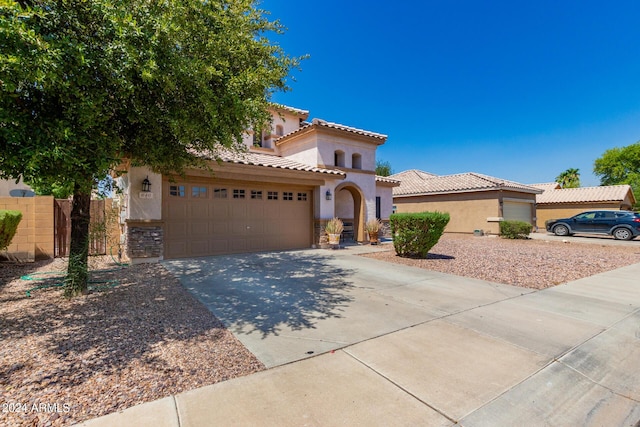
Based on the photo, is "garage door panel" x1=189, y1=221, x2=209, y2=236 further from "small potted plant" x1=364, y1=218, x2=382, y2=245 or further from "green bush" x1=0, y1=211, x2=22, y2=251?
"small potted plant" x1=364, y1=218, x2=382, y2=245

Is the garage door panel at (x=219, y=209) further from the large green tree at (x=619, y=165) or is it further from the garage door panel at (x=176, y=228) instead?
the large green tree at (x=619, y=165)

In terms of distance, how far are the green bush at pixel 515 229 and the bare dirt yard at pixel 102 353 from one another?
63.0 ft

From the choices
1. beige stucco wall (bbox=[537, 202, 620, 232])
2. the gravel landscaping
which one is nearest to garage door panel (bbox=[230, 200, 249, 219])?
the gravel landscaping

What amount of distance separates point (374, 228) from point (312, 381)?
39.0 ft

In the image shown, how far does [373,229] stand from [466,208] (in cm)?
1187

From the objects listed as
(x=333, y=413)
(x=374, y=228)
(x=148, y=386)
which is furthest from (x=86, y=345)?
(x=374, y=228)

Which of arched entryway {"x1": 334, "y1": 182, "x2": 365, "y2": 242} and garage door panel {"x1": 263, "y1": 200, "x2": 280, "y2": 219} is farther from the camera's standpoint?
arched entryway {"x1": 334, "y1": 182, "x2": 365, "y2": 242}

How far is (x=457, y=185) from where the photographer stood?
2353 cm

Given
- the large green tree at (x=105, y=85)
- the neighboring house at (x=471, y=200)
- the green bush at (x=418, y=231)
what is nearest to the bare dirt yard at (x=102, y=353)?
the large green tree at (x=105, y=85)

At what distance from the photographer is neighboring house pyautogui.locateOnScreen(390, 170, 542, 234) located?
833 inches

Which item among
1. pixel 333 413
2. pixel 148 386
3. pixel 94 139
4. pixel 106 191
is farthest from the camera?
pixel 106 191

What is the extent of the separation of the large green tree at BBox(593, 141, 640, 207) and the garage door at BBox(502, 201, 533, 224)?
31496mm

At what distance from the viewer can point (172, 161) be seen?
666cm

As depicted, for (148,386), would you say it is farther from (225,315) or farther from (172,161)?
(172,161)
